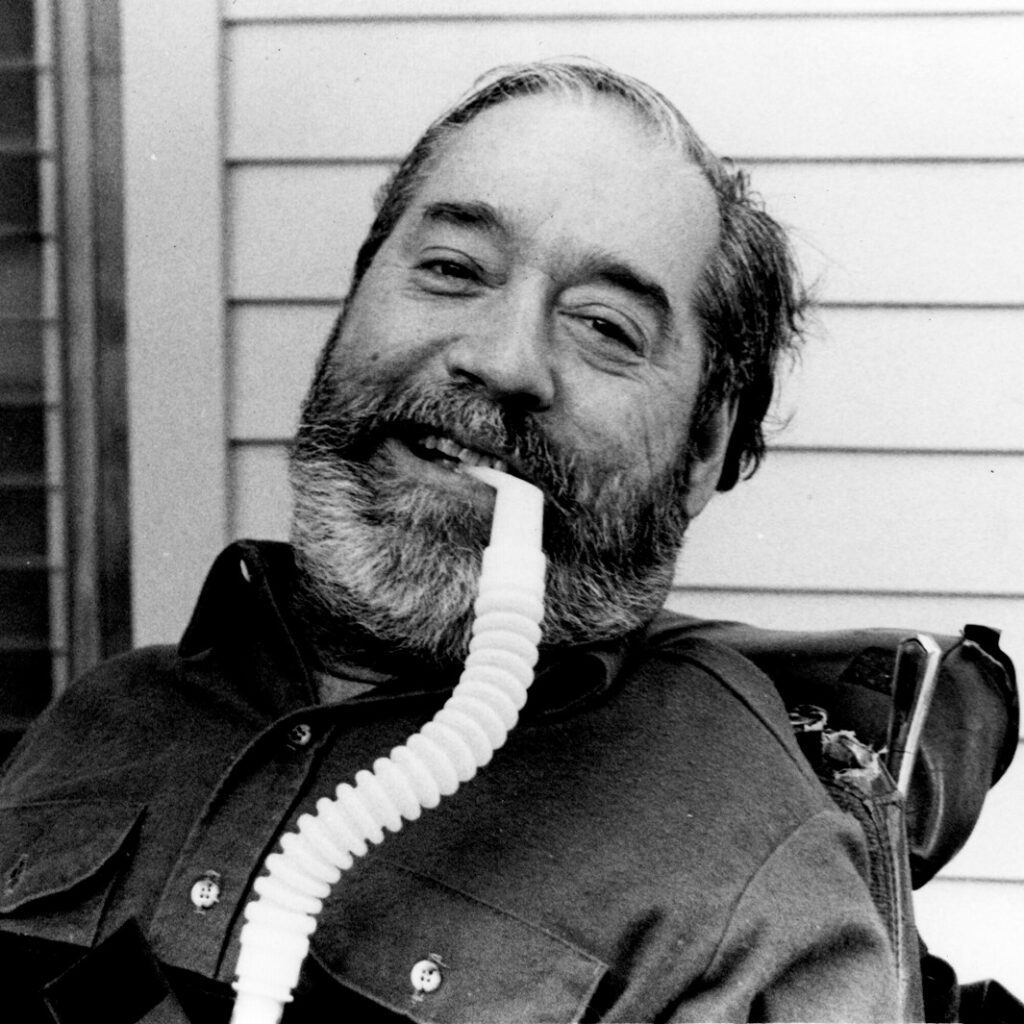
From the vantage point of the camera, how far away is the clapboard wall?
6.05 ft

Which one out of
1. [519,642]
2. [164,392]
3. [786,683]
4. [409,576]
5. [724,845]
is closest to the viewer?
[519,642]

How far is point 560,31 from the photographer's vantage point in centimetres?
188

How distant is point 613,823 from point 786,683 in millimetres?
397

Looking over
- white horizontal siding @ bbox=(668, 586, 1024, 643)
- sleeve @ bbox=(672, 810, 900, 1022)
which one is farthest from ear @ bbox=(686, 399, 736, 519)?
sleeve @ bbox=(672, 810, 900, 1022)

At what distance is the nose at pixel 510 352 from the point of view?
1430mm

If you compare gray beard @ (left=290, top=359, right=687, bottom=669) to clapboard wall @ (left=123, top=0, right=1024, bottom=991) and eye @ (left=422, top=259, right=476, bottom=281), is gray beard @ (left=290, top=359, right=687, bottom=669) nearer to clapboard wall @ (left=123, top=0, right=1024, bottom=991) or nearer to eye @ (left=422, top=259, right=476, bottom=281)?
eye @ (left=422, top=259, right=476, bottom=281)

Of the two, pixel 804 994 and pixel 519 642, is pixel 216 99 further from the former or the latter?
pixel 804 994

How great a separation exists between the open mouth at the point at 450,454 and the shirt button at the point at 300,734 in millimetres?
342

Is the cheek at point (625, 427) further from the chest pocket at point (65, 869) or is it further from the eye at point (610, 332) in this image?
the chest pocket at point (65, 869)

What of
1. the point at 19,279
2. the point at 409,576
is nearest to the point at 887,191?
the point at 409,576

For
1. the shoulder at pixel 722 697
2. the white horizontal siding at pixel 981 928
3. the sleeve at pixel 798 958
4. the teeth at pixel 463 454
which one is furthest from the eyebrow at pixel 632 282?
the white horizontal siding at pixel 981 928

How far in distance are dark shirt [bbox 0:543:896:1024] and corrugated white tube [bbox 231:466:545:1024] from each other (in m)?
0.19

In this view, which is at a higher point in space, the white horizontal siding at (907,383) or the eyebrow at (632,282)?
the eyebrow at (632,282)

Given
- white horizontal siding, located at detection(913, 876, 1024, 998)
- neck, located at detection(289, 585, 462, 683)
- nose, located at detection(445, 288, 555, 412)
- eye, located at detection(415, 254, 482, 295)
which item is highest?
eye, located at detection(415, 254, 482, 295)
